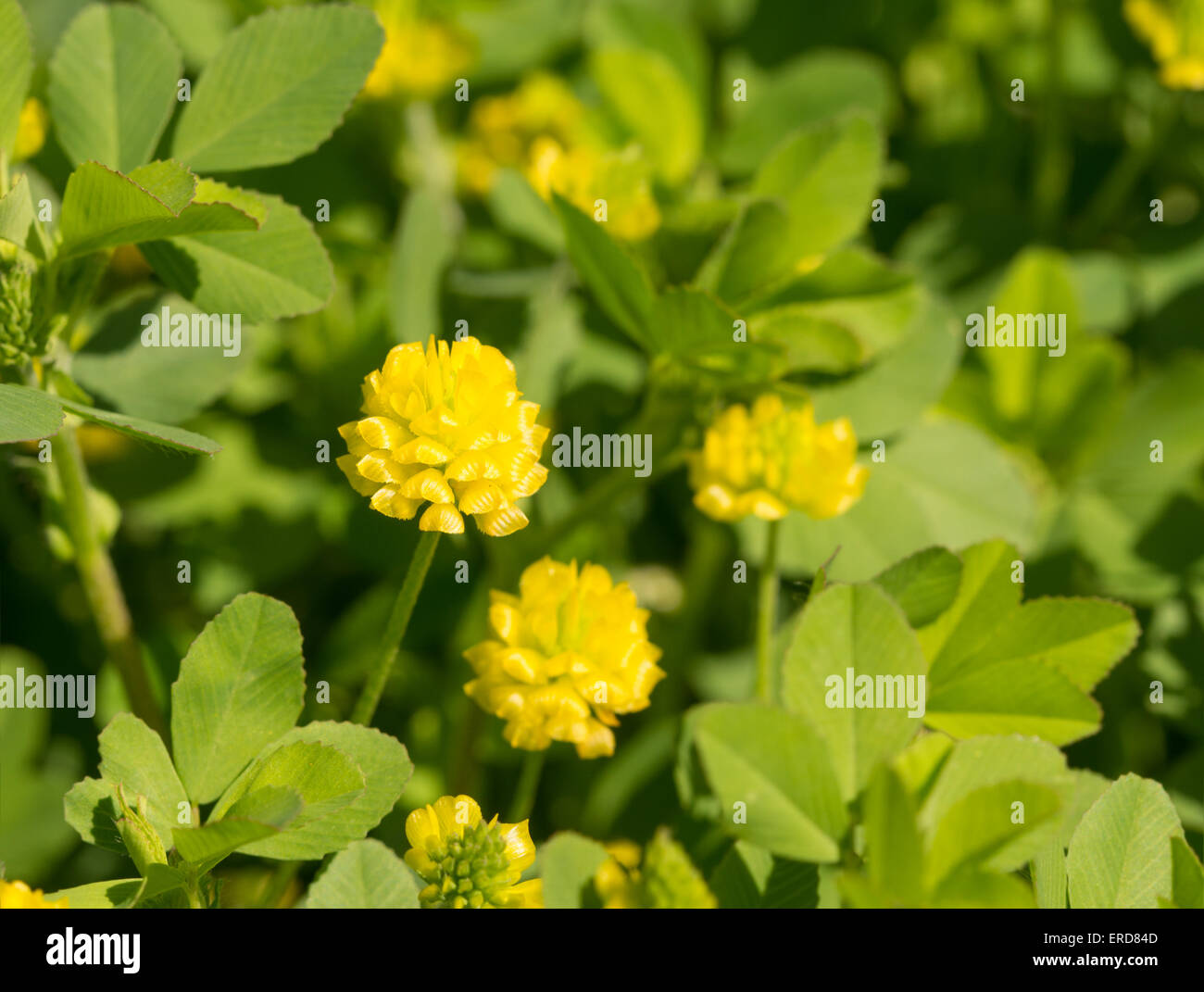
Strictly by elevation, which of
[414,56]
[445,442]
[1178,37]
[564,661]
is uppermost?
[414,56]

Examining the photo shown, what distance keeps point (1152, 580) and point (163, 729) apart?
113 cm

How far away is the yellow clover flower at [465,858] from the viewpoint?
86 centimetres

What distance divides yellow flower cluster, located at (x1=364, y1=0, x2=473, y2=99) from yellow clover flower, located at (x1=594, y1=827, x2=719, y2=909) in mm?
1125

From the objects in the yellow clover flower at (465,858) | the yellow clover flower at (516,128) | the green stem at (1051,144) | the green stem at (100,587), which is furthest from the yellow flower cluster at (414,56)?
the yellow clover flower at (465,858)

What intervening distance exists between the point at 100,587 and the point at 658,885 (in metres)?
0.64

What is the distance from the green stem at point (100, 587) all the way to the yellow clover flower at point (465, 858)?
1.26 feet

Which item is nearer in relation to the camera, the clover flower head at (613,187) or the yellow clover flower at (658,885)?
the yellow clover flower at (658,885)

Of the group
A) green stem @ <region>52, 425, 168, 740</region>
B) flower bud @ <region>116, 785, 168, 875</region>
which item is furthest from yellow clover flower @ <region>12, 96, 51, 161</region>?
flower bud @ <region>116, 785, 168, 875</region>

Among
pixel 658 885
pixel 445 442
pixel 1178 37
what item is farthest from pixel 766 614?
pixel 1178 37

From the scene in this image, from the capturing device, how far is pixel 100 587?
3.68 feet

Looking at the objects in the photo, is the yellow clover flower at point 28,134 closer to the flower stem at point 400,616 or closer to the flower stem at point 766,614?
the flower stem at point 400,616

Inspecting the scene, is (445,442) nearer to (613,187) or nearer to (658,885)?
(658,885)

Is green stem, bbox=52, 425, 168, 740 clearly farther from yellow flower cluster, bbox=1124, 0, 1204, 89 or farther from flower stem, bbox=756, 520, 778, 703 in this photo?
yellow flower cluster, bbox=1124, 0, 1204, 89

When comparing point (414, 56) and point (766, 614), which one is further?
point (414, 56)
